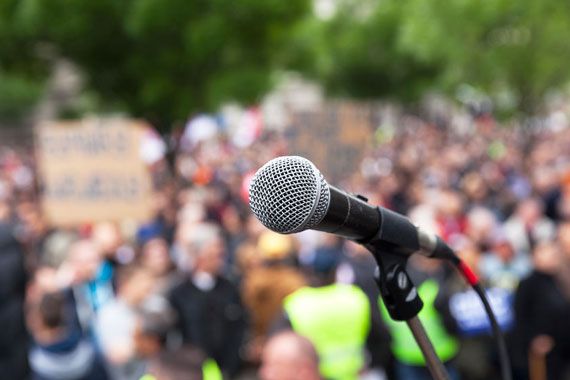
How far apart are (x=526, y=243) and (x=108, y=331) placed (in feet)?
15.6

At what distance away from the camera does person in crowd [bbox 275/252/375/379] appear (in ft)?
13.8

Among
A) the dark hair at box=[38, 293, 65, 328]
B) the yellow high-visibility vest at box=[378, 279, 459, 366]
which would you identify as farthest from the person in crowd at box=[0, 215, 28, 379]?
the yellow high-visibility vest at box=[378, 279, 459, 366]

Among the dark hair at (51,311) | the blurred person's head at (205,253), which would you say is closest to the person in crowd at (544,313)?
the blurred person's head at (205,253)

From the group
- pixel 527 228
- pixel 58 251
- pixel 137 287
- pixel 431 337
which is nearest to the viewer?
pixel 431 337

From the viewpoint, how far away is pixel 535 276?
17.3 ft

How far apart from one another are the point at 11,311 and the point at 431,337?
272 centimetres

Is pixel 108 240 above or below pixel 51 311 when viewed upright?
below

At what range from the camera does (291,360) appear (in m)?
3.07

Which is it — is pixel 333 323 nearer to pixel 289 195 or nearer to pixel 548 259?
pixel 548 259

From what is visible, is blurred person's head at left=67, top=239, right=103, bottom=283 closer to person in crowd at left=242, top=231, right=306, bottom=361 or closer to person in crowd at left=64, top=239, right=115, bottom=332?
person in crowd at left=64, top=239, right=115, bottom=332

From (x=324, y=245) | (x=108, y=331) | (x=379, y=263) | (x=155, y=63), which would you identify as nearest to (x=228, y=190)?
(x=155, y=63)

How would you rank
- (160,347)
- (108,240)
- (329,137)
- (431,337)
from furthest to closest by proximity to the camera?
1. (329,137)
2. (108,240)
3. (431,337)
4. (160,347)

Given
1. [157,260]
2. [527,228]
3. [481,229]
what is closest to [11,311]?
[157,260]

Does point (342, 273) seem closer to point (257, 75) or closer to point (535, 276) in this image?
point (535, 276)
